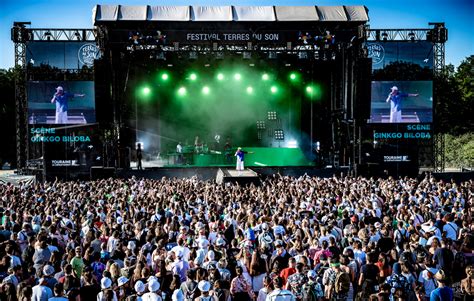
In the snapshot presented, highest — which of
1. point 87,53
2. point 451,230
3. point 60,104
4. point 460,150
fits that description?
point 87,53

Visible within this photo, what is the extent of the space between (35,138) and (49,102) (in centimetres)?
203

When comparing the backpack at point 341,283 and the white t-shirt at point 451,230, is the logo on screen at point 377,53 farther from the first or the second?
the backpack at point 341,283

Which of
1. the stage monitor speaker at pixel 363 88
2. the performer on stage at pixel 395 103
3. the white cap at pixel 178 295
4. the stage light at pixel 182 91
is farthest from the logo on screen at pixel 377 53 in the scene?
the white cap at pixel 178 295

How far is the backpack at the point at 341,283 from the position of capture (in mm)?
7332

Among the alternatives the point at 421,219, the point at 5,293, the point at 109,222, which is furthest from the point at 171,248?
the point at 421,219

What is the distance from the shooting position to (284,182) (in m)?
21.3

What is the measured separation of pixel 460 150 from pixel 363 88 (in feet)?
70.4

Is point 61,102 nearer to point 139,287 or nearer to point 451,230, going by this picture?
point 451,230

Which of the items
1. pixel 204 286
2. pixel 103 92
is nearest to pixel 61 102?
pixel 103 92

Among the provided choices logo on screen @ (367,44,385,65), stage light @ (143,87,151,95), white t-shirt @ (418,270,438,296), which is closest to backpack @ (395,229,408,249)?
white t-shirt @ (418,270,438,296)

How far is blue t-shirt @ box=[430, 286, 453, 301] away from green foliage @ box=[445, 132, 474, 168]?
3625 cm

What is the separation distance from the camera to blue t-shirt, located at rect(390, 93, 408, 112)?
30.2 m

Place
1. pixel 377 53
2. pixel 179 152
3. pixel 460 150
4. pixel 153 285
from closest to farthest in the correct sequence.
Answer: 1. pixel 153 285
2. pixel 377 53
3. pixel 179 152
4. pixel 460 150

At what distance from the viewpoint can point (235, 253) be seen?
9.37 m
